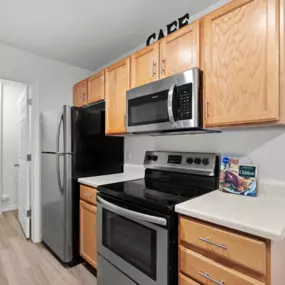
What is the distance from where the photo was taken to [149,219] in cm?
121

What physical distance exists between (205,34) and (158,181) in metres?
1.25

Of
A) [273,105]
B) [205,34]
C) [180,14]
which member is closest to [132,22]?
[180,14]

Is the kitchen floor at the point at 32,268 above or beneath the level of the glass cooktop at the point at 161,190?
beneath

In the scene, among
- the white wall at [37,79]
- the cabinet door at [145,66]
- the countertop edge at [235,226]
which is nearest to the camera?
the countertop edge at [235,226]

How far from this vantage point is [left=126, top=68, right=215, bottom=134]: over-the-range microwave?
136 cm

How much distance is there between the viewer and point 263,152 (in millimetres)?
1404

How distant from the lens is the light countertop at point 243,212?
2.84ft

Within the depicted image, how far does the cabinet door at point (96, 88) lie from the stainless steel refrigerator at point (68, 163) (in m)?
A: 0.13

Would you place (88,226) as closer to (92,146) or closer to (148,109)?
(92,146)

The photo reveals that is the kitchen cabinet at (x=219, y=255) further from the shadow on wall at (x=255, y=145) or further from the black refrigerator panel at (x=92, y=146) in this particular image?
the black refrigerator panel at (x=92, y=146)

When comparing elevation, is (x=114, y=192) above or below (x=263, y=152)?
below

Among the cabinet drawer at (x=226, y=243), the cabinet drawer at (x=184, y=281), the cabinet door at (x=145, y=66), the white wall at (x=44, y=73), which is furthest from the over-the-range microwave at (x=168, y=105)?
the white wall at (x=44, y=73)

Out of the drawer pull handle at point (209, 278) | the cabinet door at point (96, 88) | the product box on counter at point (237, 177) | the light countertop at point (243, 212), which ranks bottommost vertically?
the drawer pull handle at point (209, 278)

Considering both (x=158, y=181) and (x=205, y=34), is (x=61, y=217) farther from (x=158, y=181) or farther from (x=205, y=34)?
(x=205, y=34)
